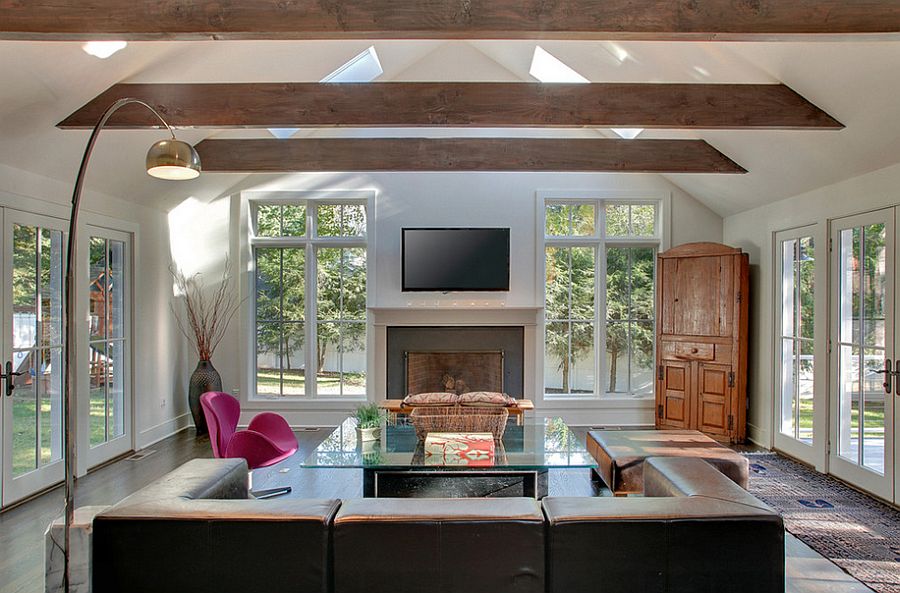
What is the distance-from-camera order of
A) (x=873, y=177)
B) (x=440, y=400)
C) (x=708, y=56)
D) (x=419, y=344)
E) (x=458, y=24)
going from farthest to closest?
(x=419, y=344)
(x=440, y=400)
(x=873, y=177)
(x=708, y=56)
(x=458, y=24)

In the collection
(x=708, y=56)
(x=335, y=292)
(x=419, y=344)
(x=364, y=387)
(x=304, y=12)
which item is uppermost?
(x=708, y=56)

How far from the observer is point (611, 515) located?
1900 millimetres

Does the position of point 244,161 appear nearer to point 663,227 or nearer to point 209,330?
point 209,330

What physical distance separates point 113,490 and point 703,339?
5.44 m

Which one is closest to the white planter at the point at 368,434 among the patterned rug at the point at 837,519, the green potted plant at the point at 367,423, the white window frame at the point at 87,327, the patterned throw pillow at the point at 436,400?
the green potted plant at the point at 367,423

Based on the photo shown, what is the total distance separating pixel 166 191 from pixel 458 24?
13.7 ft

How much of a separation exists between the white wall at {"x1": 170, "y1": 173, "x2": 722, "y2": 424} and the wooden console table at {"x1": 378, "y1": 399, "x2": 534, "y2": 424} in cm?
68

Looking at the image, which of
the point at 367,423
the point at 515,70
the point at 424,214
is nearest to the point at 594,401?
the point at 424,214

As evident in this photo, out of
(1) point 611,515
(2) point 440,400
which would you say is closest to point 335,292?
(2) point 440,400

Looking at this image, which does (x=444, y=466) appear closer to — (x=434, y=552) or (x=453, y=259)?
(x=434, y=552)

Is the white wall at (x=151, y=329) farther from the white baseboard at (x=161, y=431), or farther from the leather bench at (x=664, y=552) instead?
the leather bench at (x=664, y=552)

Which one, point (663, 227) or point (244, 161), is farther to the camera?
point (663, 227)

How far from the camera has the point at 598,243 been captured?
649 centimetres

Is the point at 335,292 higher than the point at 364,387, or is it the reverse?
the point at 335,292
